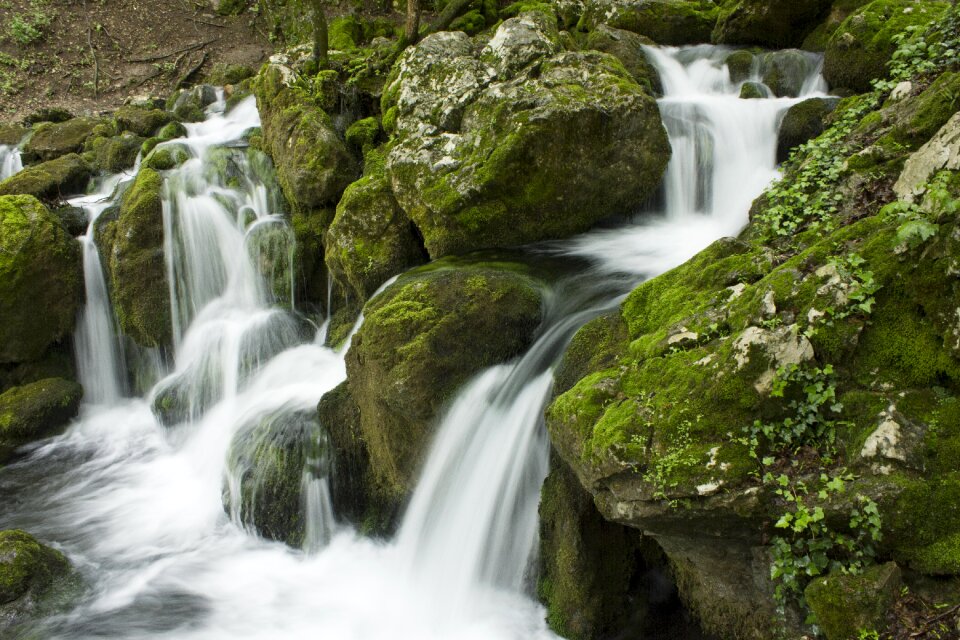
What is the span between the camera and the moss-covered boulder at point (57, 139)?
15.2 metres

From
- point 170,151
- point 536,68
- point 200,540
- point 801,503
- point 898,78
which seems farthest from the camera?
point 170,151

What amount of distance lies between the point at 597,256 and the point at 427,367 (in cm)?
255

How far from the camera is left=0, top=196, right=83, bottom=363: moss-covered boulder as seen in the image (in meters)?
9.99

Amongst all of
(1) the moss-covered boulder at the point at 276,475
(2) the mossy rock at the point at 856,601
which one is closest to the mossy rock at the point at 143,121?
(1) the moss-covered boulder at the point at 276,475

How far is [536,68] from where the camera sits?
7941mm

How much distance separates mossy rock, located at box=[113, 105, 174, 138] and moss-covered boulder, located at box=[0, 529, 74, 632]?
472 inches

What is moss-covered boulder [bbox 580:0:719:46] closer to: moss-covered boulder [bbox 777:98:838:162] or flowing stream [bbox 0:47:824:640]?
flowing stream [bbox 0:47:824:640]

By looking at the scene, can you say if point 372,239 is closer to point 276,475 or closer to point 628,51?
point 276,475

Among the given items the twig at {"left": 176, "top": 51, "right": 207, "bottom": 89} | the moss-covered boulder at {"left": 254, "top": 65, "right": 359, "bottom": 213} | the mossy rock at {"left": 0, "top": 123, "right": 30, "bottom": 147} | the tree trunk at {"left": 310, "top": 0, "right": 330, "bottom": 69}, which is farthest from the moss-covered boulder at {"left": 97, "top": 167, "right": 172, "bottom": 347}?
the twig at {"left": 176, "top": 51, "right": 207, "bottom": 89}

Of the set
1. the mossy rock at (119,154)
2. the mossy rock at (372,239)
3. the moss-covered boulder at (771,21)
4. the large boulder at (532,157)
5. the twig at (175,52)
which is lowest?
the mossy rock at (372,239)

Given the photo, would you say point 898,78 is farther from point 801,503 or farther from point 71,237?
point 71,237

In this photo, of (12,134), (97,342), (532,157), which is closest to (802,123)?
(532,157)

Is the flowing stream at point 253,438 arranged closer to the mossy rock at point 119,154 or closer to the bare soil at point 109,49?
the mossy rock at point 119,154

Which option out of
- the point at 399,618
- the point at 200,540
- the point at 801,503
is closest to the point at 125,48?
the point at 200,540
